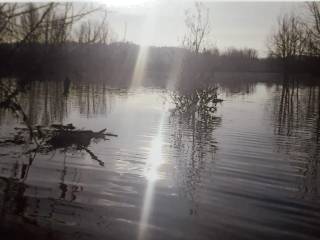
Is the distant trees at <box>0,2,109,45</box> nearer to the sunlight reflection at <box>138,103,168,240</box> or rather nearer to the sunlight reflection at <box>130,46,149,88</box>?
the sunlight reflection at <box>138,103,168,240</box>

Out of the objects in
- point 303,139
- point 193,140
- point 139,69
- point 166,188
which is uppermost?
point 139,69

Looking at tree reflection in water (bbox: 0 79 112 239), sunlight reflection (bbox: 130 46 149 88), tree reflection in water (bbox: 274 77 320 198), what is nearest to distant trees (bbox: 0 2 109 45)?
tree reflection in water (bbox: 0 79 112 239)

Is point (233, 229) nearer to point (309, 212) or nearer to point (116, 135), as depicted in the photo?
point (309, 212)

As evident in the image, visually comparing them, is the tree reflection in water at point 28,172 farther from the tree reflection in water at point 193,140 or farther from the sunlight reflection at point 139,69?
the sunlight reflection at point 139,69

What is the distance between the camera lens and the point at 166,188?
778 centimetres

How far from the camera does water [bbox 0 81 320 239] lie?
19.2 feet

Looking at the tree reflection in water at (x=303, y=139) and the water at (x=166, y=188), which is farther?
the tree reflection in water at (x=303, y=139)

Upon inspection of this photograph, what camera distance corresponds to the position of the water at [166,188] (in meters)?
5.84

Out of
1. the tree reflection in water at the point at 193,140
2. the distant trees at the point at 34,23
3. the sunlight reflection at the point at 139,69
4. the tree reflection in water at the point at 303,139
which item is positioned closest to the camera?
the distant trees at the point at 34,23

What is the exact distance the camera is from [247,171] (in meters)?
9.19

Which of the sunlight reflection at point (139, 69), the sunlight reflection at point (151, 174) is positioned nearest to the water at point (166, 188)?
the sunlight reflection at point (151, 174)

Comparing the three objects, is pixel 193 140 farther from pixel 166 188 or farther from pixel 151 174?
pixel 166 188

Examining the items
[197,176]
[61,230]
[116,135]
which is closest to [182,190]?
[197,176]

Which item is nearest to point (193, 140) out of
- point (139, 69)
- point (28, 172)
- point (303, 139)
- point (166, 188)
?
point (303, 139)
